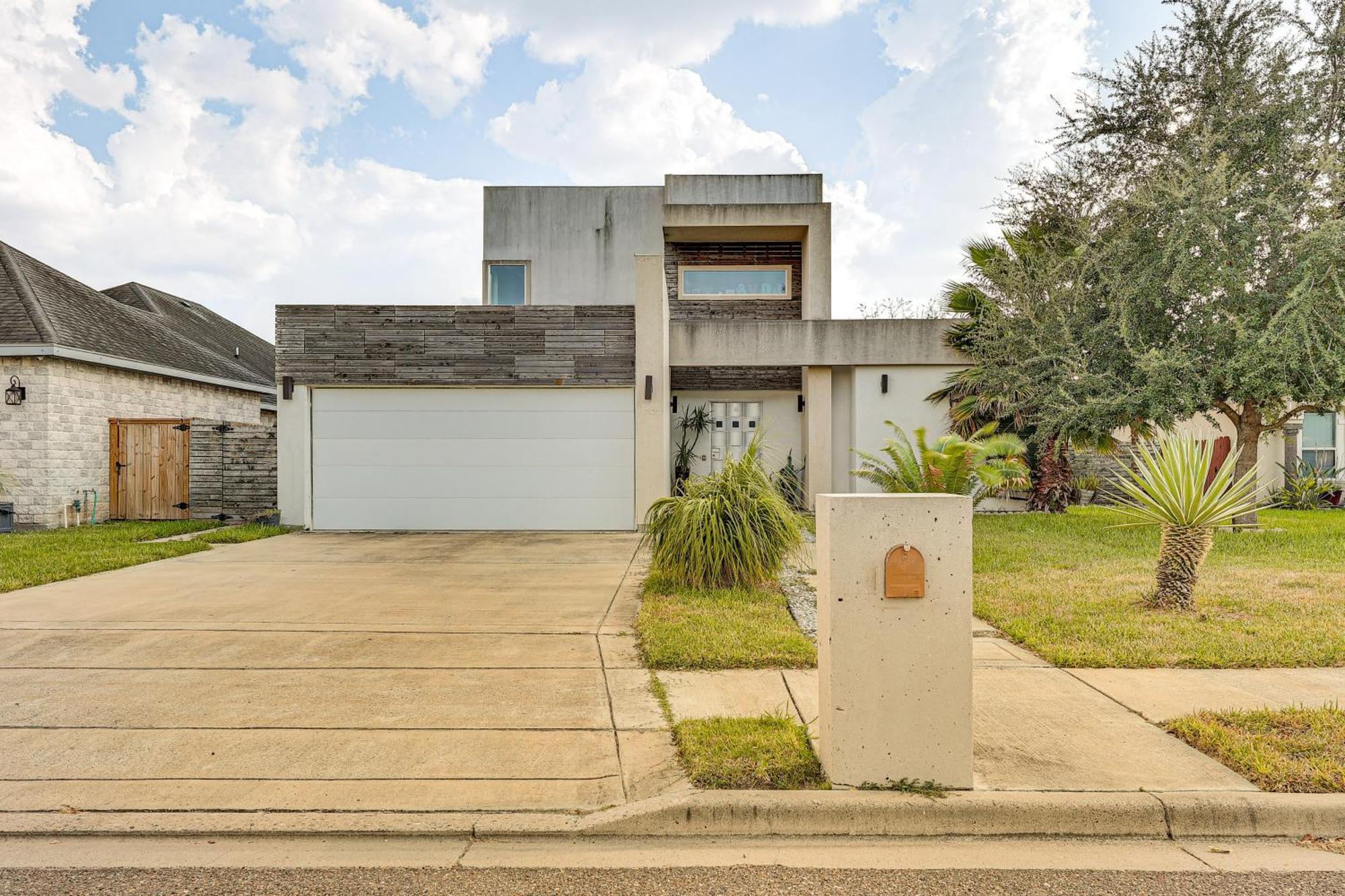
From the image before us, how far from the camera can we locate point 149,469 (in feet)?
44.4

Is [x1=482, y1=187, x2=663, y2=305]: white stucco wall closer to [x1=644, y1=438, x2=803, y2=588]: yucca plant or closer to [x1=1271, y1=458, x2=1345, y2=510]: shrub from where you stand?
[x1=644, y1=438, x2=803, y2=588]: yucca plant

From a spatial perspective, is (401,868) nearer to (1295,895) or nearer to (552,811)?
(552,811)

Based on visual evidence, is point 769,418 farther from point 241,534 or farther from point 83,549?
point 83,549

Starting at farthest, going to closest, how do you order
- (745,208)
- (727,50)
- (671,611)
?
(745,208) < (727,50) < (671,611)

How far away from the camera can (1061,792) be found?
300 centimetres

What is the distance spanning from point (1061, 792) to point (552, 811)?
211 centimetres

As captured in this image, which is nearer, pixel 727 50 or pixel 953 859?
pixel 953 859

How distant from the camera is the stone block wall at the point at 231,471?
1341 centimetres

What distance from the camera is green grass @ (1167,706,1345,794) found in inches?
121

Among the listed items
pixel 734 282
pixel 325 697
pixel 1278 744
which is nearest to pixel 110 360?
pixel 734 282

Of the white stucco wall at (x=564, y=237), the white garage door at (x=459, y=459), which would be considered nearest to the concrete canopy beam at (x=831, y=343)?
the white garage door at (x=459, y=459)

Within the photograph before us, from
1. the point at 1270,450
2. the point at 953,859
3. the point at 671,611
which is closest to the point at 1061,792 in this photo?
the point at 953,859

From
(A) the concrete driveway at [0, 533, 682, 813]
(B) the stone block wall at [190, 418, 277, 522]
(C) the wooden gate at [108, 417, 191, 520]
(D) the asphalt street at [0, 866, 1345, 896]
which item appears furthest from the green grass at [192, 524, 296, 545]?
(D) the asphalt street at [0, 866, 1345, 896]

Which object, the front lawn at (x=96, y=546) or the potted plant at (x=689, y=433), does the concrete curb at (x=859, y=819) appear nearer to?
the front lawn at (x=96, y=546)
